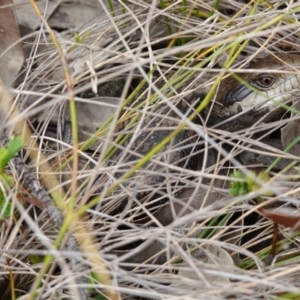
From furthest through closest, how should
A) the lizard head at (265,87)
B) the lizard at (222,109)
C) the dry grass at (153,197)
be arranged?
1. the lizard head at (265,87)
2. the lizard at (222,109)
3. the dry grass at (153,197)

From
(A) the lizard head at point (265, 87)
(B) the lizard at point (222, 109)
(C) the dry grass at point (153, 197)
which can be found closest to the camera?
(C) the dry grass at point (153, 197)

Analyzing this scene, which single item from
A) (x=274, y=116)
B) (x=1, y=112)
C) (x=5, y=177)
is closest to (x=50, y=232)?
(x=5, y=177)

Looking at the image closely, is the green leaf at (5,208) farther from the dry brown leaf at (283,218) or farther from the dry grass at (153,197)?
the dry brown leaf at (283,218)

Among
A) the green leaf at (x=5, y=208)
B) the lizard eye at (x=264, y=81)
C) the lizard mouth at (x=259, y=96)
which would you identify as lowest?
the lizard mouth at (x=259, y=96)

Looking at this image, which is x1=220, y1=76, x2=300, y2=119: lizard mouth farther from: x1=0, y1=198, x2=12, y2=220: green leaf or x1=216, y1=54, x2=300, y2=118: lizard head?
x1=0, y1=198, x2=12, y2=220: green leaf

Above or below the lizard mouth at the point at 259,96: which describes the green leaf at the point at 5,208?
above

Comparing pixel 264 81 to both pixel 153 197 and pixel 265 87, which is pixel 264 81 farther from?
pixel 153 197

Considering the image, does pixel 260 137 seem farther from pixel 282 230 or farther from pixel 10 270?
pixel 10 270

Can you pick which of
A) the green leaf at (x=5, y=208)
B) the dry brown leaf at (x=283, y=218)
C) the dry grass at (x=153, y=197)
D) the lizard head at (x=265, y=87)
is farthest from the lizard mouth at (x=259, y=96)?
the green leaf at (x=5, y=208)

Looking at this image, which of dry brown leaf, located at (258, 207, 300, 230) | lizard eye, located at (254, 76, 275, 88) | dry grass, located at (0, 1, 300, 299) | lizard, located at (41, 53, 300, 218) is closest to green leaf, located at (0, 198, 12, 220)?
dry grass, located at (0, 1, 300, 299)
